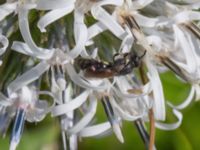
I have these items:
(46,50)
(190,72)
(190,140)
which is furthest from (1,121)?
(190,140)

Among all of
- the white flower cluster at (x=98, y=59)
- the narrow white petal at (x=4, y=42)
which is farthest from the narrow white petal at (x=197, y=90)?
the narrow white petal at (x=4, y=42)

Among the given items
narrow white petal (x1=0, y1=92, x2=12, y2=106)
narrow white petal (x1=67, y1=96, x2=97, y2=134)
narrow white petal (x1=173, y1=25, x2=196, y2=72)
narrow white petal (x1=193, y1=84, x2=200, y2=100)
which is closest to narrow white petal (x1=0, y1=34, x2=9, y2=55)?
narrow white petal (x1=0, y1=92, x2=12, y2=106)

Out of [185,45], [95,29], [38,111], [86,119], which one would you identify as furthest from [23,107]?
[185,45]

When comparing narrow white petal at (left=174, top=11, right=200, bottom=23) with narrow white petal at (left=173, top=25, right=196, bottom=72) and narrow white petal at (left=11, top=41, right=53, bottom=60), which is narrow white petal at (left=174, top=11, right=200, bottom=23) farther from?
narrow white petal at (left=11, top=41, right=53, bottom=60)

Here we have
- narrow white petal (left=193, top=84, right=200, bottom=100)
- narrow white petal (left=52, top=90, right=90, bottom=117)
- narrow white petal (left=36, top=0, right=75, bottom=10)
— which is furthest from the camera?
narrow white petal (left=193, top=84, right=200, bottom=100)

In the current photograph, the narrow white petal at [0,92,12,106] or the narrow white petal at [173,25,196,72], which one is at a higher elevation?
the narrow white petal at [0,92,12,106]

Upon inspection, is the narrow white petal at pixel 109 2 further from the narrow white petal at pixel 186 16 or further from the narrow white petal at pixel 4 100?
the narrow white petal at pixel 4 100

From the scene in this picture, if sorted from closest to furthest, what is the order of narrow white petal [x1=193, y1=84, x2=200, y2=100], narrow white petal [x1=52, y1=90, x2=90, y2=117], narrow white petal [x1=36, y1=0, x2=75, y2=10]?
narrow white petal [x1=36, y1=0, x2=75, y2=10], narrow white petal [x1=52, y1=90, x2=90, y2=117], narrow white petal [x1=193, y1=84, x2=200, y2=100]

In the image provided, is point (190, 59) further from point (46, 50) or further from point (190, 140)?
point (190, 140)

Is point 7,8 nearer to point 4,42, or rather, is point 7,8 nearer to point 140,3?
point 4,42
